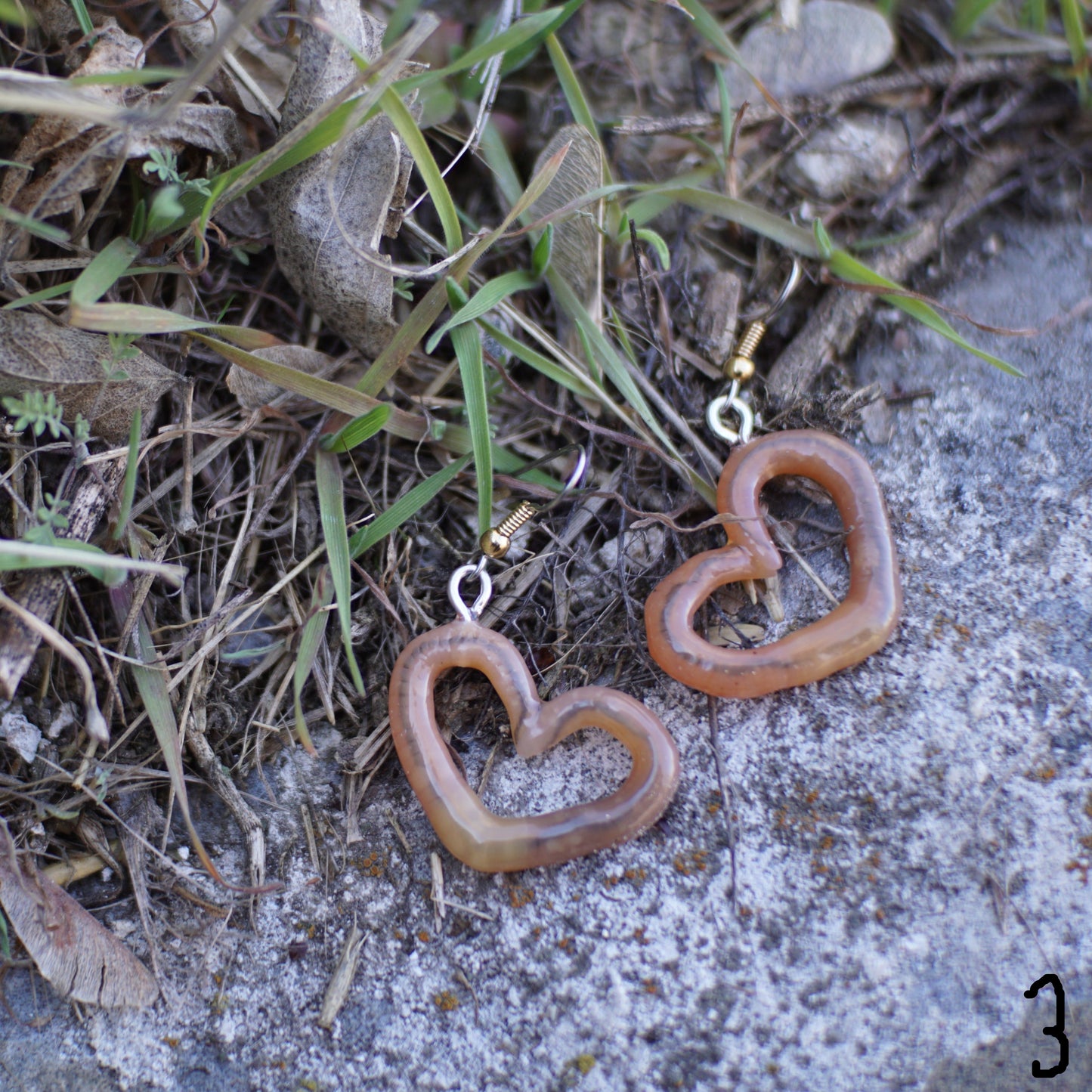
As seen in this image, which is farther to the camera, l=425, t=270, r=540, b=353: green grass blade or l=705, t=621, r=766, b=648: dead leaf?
l=705, t=621, r=766, b=648: dead leaf

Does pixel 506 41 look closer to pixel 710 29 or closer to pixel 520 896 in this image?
pixel 710 29

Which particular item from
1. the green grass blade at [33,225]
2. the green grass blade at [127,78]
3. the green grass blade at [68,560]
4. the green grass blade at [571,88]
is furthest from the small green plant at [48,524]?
the green grass blade at [571,88]

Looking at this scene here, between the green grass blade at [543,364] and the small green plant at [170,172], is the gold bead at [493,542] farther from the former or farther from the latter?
the small green plant at [170,172]

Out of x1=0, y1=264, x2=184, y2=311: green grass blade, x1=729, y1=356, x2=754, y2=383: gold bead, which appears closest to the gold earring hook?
x1=729, y1=356, x2=754, y2=383: gold bead

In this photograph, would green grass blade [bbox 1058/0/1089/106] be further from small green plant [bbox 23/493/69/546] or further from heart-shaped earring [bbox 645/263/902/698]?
small green plant [bbox 23/493/69/546]

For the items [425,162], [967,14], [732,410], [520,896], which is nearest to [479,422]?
[425,162]

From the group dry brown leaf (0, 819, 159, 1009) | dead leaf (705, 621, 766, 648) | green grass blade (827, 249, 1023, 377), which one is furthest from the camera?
green grass blade (827, 249, 1023, 377)

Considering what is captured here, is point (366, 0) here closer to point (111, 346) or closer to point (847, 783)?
point (111, 346)
